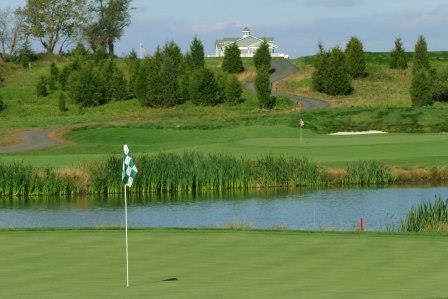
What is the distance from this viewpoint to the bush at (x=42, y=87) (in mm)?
79188

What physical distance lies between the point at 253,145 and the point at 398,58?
1760 inches

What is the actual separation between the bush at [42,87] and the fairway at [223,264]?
60.9 metres

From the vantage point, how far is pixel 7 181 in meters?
37.4

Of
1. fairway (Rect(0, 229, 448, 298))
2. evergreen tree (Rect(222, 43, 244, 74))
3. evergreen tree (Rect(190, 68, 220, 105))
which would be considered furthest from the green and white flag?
evergreen tree (Rect(222, 43, 244, 74))

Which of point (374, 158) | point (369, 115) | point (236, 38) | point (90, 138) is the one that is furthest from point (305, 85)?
point (236, 38)

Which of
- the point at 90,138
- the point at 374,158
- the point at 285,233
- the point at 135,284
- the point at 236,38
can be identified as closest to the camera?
the point at 135,284

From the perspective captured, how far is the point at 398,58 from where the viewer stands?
92.4 metres

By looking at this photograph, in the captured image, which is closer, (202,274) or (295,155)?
(202,274)

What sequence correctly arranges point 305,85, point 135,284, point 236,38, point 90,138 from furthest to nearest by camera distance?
point 236,38
point 305,85
point 90,138
point 135,284

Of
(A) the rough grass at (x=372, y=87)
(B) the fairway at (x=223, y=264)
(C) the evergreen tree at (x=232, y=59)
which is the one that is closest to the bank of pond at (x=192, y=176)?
(B) the fairway at (x=223, y=264)

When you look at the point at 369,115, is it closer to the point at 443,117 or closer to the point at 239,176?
the point at 443,117

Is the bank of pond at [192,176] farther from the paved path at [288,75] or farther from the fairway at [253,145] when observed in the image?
the paved path at [288,75]

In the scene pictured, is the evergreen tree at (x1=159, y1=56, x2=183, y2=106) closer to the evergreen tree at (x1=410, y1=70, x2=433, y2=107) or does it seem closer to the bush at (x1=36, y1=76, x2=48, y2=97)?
the bush at (x1=36, y1=76, x2=48, y2=97)

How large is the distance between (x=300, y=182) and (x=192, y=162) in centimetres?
388
